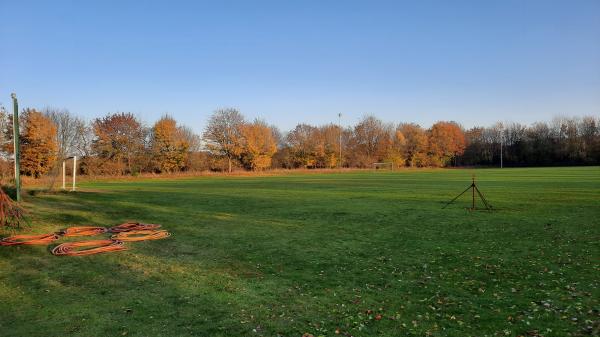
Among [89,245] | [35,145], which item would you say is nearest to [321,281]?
[89,245]

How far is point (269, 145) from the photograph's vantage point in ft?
263

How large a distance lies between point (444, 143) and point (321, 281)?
106944 mm

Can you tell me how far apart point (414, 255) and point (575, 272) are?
3.21 meters

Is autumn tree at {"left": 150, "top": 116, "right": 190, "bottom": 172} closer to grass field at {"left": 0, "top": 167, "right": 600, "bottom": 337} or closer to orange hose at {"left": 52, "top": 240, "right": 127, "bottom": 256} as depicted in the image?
grass field at {"left": 0, "top": 167, "right": 600, "bottom": 337}

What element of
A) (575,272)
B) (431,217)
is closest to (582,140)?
(431,217)

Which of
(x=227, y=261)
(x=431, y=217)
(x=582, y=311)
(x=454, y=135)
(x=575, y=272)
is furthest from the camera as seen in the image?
(x=454, y=135)

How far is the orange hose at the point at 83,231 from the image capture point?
12.5 meters

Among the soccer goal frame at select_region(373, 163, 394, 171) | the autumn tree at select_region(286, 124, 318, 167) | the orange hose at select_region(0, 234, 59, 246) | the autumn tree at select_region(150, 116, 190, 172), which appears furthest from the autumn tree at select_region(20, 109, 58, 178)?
the soccer goal frame at select_region(373, 163, 394, 171)

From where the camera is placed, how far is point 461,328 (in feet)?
17.3

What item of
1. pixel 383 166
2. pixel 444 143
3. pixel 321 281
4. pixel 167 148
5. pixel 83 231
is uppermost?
pixel 444 143

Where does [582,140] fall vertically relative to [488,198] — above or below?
above

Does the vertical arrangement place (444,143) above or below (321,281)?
above

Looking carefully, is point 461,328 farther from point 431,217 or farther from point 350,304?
point 431,217

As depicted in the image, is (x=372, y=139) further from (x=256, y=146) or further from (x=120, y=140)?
(x=120, y=140)
